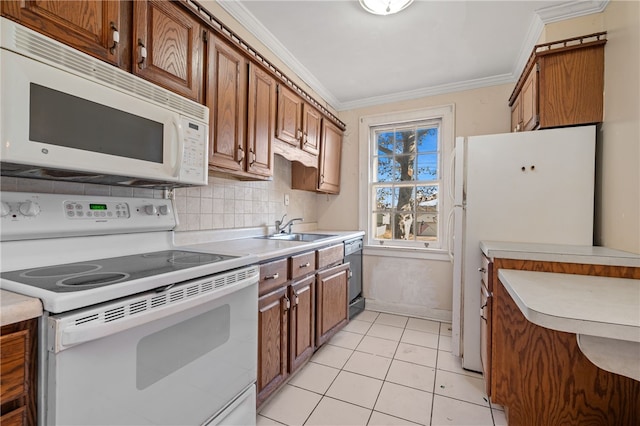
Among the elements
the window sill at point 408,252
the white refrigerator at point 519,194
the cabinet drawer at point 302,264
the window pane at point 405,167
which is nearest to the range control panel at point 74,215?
the cabinet drawer at point 302,264

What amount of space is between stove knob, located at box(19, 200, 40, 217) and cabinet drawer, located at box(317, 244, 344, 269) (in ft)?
5.09

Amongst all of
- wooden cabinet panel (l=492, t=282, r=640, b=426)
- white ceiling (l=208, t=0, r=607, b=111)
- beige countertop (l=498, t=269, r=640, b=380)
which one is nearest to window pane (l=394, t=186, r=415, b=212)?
white ceiling (l=208, t=0, r=607, b=111)

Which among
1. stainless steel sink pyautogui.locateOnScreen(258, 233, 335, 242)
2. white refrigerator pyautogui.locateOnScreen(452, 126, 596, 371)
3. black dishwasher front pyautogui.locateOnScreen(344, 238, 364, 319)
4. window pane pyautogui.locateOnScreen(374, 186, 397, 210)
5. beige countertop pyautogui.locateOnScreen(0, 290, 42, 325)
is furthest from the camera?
window pane pyautogui.locateOnScreen(374, 186, 397, 210)

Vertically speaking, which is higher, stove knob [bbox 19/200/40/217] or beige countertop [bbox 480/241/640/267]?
stove knob [bbox 19/200/40/217]

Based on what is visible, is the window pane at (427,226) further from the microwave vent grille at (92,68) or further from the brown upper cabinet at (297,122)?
the microwave vent grille at (92,68)

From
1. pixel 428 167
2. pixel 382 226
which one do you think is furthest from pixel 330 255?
pixel 428 167

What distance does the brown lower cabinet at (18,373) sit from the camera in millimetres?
659

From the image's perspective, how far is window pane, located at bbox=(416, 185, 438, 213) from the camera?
3184mm

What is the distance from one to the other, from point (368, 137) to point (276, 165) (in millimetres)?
1259

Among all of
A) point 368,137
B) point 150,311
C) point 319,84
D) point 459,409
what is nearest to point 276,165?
point 319,84

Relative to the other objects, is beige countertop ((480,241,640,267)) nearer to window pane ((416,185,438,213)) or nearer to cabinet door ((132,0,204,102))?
window pane ((416,185,438,213))

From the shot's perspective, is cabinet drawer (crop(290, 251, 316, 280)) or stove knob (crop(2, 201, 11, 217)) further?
cabinet drawer (crop(290, 251, 316, 280))

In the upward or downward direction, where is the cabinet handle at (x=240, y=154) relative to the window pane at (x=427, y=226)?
upward

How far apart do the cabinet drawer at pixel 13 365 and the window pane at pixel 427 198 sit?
10.4 feet
